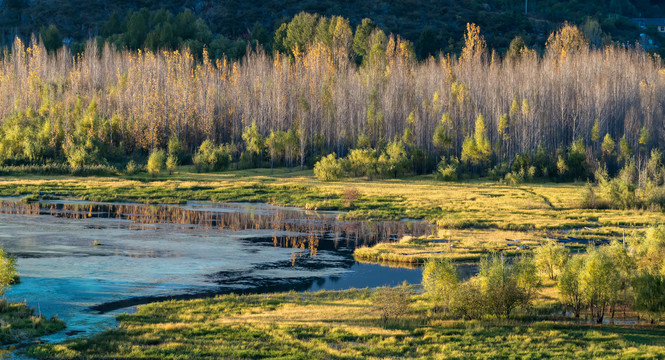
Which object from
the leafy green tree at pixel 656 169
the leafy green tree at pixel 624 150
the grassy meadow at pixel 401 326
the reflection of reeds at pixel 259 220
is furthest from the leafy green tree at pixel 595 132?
the reflection of reeds at pixel 259 220

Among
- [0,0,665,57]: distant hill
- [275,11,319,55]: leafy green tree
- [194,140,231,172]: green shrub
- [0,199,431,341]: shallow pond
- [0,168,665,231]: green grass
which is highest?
[0,0,665,57]: distant hill

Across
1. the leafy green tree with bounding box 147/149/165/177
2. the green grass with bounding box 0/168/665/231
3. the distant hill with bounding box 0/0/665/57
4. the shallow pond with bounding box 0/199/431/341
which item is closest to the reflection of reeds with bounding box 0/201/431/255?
the shallow pond with bounding box 0/199/431/341

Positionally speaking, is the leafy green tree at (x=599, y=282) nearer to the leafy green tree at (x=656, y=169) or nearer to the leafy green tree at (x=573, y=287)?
the leafy green tree at (x=573, y=287)

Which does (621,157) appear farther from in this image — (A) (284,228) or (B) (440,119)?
(A) (284,228)

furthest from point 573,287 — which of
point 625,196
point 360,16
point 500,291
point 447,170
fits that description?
point 360,16

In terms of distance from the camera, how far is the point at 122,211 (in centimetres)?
6712

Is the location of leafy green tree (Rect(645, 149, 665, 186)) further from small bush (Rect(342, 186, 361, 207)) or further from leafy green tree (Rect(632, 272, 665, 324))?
leafy green tree (Rect(632, 272, 665, 324))

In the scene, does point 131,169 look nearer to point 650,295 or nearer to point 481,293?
point 481,293

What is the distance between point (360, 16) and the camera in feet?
576

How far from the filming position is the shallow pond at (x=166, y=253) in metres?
36.9

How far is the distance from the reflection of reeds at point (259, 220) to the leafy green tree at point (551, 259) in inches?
559

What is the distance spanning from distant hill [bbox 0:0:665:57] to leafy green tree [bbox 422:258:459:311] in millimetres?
128310

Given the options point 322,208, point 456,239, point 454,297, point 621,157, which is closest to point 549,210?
point 456,239

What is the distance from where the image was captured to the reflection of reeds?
182ft
